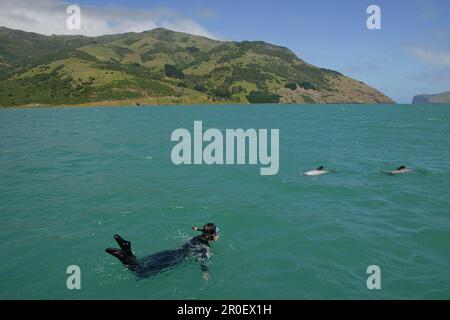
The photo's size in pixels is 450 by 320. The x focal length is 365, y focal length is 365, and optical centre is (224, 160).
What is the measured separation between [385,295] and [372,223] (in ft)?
31.5

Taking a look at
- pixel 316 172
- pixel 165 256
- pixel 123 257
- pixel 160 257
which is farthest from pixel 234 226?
pixel 316 172

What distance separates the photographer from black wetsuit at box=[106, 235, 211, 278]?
16828mm

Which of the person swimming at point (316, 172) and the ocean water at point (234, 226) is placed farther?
the person swimming at point (316, 172)

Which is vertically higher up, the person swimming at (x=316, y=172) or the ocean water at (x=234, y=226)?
the person swimming at (x=316, y=172)

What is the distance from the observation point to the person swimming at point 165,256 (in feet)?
55.3

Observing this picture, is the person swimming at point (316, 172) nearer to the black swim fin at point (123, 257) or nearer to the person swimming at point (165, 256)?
the person swimming at point (165, 256)

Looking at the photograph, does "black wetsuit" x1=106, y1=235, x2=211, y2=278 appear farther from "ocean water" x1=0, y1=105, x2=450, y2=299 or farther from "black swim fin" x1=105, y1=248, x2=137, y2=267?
"ocean water" x1=0, y1=105, x2=450, y2=299

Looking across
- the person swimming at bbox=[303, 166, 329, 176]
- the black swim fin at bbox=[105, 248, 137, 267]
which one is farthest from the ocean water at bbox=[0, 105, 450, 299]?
the person swimming at bbox=[303, 166, 329, 176]

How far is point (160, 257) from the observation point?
1848 centimetres

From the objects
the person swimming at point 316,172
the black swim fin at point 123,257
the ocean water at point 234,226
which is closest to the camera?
the black swim fin at point 123,257

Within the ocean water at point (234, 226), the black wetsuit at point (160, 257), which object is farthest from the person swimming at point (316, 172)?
the black wetsuit at point (160, 257)

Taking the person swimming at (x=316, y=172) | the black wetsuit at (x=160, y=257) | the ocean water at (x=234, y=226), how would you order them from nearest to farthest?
the black wetsuit at (x=160, y=257) < the ocean water at (x=234, y=226) < the person swimming at (x=316, y=172)

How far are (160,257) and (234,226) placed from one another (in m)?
7.48

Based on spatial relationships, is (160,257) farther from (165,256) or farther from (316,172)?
(316,172)
